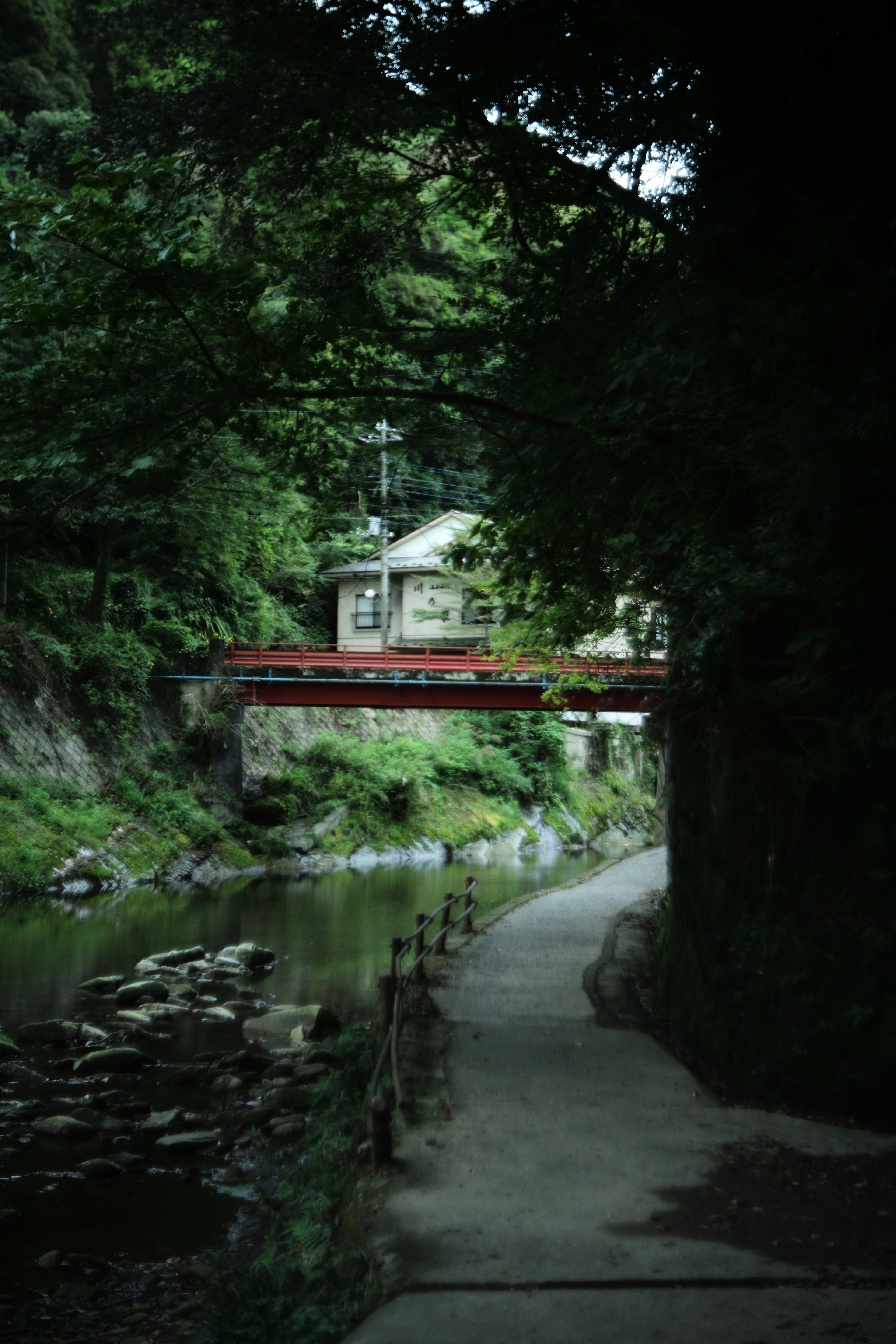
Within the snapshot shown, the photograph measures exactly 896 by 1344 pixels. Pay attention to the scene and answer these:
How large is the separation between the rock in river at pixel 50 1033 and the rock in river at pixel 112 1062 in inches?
30.1

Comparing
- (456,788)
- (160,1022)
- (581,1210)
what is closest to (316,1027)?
(160,1022)

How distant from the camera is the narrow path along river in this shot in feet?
23.4

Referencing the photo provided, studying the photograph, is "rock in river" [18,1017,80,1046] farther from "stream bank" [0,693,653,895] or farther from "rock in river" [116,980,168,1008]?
"stream bank" [0,693,653,895]

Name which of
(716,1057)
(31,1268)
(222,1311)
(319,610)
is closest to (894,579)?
(716,1057)

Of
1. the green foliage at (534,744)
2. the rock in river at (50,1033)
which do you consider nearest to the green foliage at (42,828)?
the rock in river at (50,1033)

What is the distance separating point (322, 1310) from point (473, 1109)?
8.24ft

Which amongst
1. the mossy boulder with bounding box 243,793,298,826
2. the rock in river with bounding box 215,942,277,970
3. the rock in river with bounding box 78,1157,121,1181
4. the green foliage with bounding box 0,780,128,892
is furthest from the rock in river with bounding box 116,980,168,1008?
the mossy boulder with bounding box 243,793,298,826

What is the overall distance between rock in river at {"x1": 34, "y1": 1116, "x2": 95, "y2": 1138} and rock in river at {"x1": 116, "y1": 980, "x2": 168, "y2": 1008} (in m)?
4.45

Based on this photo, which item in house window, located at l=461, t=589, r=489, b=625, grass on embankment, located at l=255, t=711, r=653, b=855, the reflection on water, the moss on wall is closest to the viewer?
the moss on wall

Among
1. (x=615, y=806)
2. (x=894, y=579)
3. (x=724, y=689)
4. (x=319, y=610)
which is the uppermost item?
(x=319, y=610)

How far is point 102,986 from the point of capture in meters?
13.7

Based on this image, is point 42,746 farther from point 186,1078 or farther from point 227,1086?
point 227,1086

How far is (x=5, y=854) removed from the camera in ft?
68.8

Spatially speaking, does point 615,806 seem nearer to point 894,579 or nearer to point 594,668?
point 594,668
